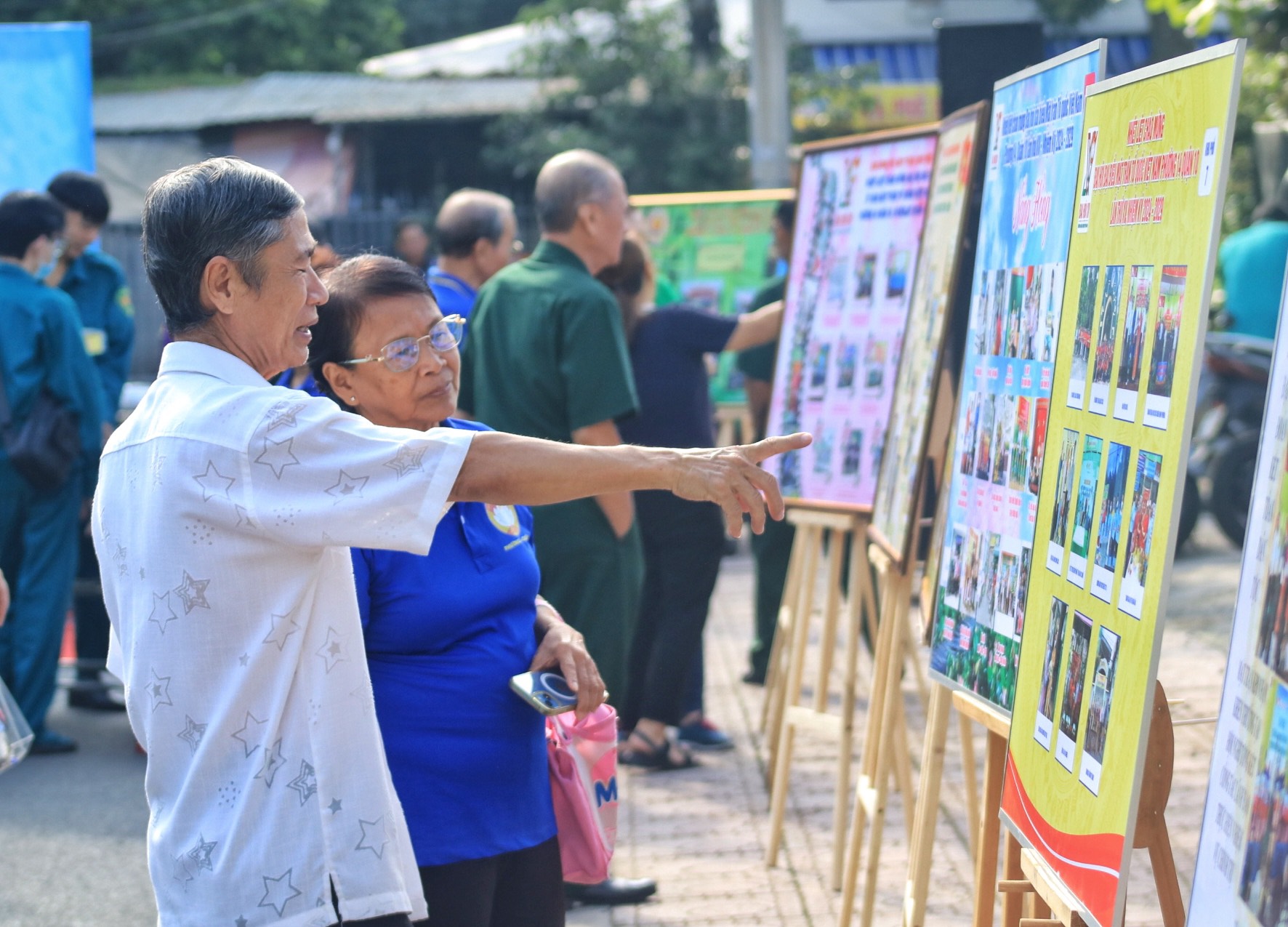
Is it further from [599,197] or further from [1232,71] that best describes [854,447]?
[1232,71]

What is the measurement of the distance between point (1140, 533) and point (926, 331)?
6.23 ft

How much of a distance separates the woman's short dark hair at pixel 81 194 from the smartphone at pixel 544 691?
4.39 metres

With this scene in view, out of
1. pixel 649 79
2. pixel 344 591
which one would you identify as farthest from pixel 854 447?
pixel 649 79

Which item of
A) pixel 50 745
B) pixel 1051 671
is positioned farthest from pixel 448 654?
pixel 50 745


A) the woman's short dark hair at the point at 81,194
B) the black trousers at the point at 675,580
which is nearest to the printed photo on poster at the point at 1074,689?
the black trousers at the point at 675,580

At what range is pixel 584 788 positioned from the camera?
2857 millimetres

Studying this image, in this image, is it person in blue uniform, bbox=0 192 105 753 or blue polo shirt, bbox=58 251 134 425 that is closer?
person in blue uniform, bbox=0 192 105 753

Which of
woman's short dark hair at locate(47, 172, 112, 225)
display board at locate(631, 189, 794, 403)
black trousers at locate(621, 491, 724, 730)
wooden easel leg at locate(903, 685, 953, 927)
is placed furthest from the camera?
display board at locate(631, 189, 794, 403)

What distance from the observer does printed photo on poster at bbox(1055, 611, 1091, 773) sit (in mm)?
2273

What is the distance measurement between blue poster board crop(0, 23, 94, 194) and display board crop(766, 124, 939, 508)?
156 inches

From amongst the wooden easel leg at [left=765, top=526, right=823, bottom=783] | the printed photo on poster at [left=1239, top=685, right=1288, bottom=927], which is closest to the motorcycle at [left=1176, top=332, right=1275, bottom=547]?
the wooden easel leg at [left=765, top=526, right=823, bottom=783]

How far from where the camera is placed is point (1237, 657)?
6.13 feet

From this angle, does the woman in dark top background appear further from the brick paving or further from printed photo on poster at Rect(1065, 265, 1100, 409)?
printed photo on poster at Rect(1065, 265, 1100, 409)

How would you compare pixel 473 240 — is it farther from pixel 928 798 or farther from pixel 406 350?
pixel 928 798
